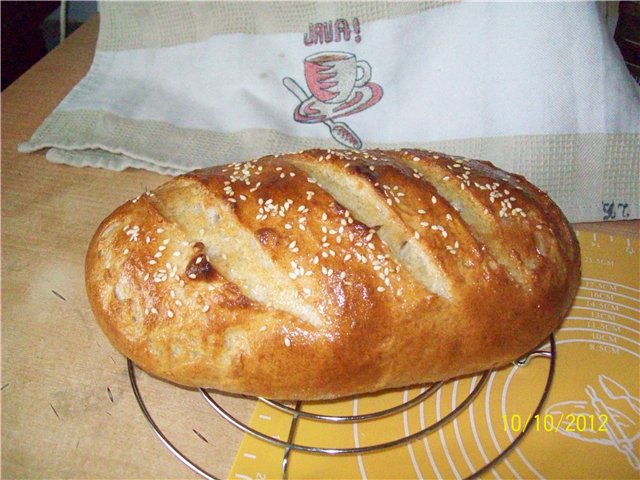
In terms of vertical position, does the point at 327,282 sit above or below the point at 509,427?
above

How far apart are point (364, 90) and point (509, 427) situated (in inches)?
48.5

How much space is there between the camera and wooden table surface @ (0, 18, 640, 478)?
1.21 metres

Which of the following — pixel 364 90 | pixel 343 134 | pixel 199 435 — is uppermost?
pixel 364 90

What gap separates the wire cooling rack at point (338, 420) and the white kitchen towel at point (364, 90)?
2.46 feet

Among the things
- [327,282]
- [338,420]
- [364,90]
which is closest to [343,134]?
[364,90]

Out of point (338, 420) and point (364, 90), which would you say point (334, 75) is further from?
point (338, 420)

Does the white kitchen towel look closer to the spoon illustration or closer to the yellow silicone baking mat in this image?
the spoon illustration

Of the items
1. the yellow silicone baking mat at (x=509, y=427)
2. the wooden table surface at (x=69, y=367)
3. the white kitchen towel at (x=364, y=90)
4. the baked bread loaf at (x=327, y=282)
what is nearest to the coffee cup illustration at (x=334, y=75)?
the white kitchen towel at (x=364, y=90)

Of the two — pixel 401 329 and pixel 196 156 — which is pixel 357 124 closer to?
pixel 196 156

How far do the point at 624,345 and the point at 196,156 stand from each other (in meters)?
1.42

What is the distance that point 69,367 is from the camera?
4.52 feet

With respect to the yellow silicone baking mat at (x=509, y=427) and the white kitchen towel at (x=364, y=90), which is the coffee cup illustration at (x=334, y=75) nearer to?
the white kitchen towel at (x=364, y=90)

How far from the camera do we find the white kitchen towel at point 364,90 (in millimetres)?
1735
